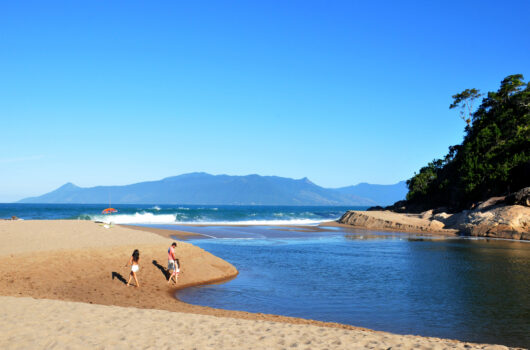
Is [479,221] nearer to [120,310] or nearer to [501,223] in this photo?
[501,223]

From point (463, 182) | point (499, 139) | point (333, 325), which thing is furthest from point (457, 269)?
point (499, 139)

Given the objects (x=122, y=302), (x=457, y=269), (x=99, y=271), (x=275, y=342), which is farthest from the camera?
(x=457, y=269)

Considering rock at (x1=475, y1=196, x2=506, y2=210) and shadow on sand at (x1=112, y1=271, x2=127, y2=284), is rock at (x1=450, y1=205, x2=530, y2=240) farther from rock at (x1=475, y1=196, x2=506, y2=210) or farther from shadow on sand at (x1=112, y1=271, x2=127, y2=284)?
shadow on sand at (x1=112, y1=271, x2=127, y2=284)

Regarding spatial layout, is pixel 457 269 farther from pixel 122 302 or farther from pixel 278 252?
pixel 122 302

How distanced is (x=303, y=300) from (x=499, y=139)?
58820mm

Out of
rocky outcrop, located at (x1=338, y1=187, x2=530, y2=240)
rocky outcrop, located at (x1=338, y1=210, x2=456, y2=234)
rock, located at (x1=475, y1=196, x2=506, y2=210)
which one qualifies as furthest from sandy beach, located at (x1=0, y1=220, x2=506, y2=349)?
rocky outcrop, located at (x1=338, y1=210, x2=456, y2=234)

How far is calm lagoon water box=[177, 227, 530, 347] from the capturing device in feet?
42.8

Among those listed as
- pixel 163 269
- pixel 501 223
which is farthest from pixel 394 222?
pixel 163 269

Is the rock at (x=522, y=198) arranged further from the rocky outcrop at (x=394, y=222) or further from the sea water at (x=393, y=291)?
the sea water at (x=393, y=291)

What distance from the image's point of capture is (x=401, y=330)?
12.3 m

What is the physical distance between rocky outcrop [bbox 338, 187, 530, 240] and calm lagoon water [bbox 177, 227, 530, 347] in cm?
1506

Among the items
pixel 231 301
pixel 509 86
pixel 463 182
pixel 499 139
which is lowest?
pixel 231 301

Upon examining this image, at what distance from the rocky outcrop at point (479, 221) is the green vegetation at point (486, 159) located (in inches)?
219

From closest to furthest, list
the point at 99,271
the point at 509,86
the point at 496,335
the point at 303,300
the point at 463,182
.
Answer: the point at 496,335
the point at 303,300
the point at 99,271
the point at 463,182
the point at 509,86
